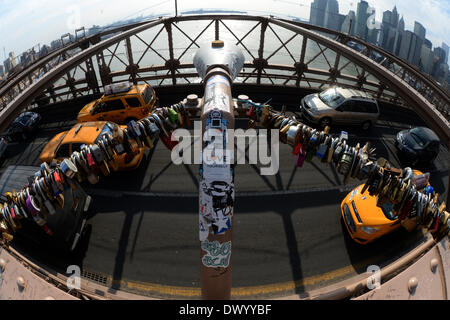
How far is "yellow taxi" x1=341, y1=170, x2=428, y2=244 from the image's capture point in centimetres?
805

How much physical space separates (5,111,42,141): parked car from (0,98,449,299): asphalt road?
5956 millimetres

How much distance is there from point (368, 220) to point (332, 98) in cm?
764

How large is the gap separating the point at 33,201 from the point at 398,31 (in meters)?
96.4

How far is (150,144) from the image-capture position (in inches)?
206

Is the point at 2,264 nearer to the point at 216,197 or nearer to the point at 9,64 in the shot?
the point at 216,197

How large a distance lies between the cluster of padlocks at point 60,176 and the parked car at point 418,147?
11.7 meters

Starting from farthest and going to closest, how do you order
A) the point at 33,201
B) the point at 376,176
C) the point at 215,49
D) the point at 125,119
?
the point at 125,119, the point at 215,49, the point at 376,176, the point at 33,201

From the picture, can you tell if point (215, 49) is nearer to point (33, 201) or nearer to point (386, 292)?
point (33, 201)

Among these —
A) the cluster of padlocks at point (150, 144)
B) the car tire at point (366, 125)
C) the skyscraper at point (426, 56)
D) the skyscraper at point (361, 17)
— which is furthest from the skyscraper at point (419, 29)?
the cluster of padlocks at point (150, 144)

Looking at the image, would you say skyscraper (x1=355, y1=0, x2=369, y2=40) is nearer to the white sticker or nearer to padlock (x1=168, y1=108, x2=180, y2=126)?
padlock (x1=168, y1=108, x2=180, y2=126)

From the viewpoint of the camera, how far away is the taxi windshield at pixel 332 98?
44.6 ft

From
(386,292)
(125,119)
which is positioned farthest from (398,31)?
(386,292)

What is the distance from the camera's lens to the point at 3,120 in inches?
230

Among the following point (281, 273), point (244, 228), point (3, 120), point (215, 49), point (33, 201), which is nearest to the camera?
point (33, 201)
